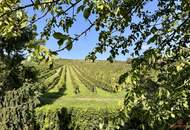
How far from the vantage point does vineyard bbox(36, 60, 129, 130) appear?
26.6 feet

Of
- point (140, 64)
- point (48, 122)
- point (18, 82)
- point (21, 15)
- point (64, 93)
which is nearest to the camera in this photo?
point (21, 15)

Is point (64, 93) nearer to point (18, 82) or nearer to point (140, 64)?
point (18, 82)

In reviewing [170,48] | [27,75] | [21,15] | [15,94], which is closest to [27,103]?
[15,94]

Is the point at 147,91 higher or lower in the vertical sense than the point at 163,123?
higher

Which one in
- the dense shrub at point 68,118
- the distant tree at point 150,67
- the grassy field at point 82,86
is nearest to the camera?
the distant tree at point 150,67

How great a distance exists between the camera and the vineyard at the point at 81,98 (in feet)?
26.6

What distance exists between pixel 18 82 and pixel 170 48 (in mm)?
30070

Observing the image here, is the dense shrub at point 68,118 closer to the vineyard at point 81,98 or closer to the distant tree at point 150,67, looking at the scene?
the vineyard at point 81,98

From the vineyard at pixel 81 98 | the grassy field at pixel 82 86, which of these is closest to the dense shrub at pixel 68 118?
the vineyard at pixel 81 98

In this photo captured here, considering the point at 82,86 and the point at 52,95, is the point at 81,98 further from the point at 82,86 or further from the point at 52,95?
the point at 82,86

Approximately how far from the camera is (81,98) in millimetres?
57188

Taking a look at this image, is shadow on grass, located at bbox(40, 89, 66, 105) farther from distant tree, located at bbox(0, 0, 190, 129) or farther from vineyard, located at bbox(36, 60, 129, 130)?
distant tree, located at bbox(0, 0, 190, 129)

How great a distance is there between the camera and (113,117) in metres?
6.94

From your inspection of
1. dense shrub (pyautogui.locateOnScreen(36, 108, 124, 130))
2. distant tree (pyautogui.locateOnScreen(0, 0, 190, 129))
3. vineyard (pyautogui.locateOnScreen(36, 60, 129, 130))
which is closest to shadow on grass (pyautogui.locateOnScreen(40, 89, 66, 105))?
vineyard (pyautogui.locateOnScreen(36, 60, 129, 130))
